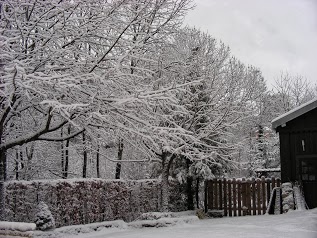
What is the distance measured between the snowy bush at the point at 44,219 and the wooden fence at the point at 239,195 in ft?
29.3

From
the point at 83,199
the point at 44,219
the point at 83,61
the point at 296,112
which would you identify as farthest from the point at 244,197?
the point at 83,61

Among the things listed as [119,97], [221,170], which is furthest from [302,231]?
[221,170]

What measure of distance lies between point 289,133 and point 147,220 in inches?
262

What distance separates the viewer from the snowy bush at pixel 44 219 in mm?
11273

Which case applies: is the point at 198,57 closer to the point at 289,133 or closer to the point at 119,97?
the point at 289,133

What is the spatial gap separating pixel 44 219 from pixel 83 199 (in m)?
2.20

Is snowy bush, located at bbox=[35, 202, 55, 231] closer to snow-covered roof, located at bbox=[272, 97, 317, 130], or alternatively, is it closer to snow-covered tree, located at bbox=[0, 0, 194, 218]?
snow-covered tree, located at bbox=[0, 0, 194, 218]

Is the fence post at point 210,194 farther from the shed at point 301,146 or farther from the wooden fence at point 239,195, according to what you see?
the shed at point 301,146

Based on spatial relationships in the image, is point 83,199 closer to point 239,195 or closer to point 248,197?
point 239,195

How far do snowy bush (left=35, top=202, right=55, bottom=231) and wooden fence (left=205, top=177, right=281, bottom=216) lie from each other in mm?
8942

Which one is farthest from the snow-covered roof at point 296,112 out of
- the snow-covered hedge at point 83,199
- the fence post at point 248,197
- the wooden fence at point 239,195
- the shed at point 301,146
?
the snow-covered hedge at point 83,199

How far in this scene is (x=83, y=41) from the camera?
9617 mm

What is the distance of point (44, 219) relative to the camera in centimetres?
1131

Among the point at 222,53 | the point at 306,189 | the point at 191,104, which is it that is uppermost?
the point at 222,53
